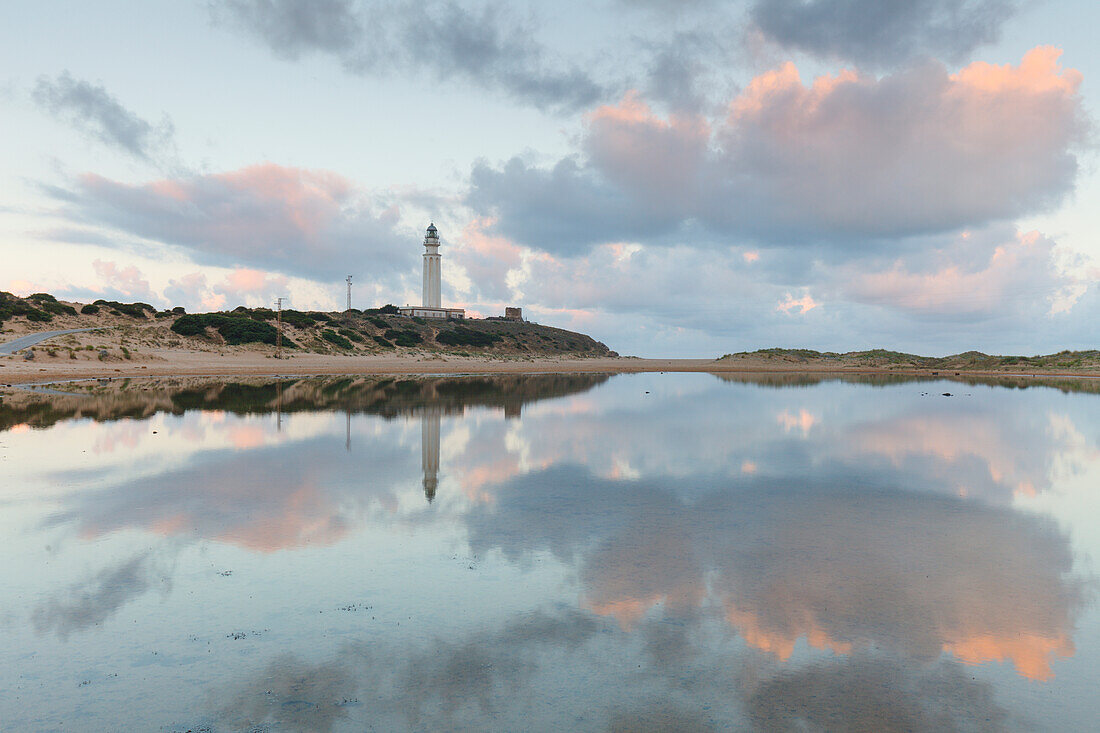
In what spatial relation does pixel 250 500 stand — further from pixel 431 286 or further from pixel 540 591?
pixel 431 286

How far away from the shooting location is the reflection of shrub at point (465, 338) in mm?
108188

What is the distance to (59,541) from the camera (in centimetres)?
852

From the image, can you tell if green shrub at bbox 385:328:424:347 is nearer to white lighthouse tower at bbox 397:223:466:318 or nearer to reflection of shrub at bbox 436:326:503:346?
reflection of shrub at bbox 436:326:503:346

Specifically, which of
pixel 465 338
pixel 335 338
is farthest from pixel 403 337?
pixel 465 338

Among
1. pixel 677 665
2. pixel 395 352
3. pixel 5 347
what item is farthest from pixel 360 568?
pixel 395 352

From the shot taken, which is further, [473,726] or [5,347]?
[5,347]

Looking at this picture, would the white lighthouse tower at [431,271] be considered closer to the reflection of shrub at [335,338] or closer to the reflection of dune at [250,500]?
the reflection of shrub at [335,338]

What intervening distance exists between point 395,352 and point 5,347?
44.0 metres

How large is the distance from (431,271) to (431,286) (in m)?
3.21

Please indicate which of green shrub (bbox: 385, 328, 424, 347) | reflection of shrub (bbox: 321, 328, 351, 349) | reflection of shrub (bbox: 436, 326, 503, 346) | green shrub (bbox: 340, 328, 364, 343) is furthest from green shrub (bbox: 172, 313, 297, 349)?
reflection of shrub (bbox: 436, 326, 503, 346)

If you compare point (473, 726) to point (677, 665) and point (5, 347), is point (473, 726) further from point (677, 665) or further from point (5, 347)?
point (5, 347)

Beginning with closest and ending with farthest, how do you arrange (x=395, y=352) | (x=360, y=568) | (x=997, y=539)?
(x=360, y=568), (x=997, y=539), (x=395, y=352)

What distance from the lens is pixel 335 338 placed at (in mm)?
85188

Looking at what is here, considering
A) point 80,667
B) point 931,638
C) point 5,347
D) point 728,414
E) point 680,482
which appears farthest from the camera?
point 5,347
